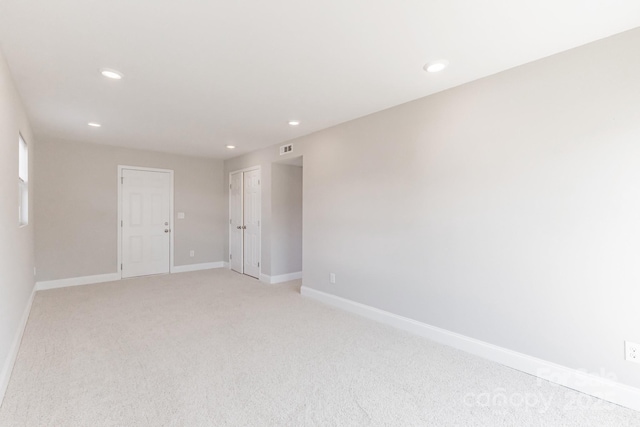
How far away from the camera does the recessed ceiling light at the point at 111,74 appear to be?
253cm

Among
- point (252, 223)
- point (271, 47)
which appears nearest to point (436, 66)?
point (271, 47)

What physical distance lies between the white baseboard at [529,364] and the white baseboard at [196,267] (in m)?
4.13

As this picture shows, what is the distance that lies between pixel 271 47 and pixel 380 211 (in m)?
2.03

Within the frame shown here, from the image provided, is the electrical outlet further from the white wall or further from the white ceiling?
the white wall

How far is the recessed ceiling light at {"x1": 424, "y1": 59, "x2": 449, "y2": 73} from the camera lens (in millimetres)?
2397

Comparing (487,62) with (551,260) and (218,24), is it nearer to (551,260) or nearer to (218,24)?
(551,260)

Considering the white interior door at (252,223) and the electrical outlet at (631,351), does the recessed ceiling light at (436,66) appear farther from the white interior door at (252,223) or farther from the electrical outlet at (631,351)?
the white interior door at (252,223)

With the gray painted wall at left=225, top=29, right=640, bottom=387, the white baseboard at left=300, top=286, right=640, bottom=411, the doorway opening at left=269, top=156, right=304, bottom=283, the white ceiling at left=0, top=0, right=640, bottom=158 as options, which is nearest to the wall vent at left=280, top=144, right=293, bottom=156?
the doorway opening at left=269, top=156, right=304, bottom=283

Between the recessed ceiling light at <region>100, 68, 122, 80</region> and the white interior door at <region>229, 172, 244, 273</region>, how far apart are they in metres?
3.56

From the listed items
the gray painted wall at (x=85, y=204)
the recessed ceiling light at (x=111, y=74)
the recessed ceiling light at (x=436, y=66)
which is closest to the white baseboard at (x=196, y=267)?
the gray painted wall at (x=85, y=204)

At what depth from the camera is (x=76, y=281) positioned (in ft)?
17.0

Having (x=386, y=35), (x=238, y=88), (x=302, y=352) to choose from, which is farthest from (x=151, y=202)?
(x=386, y=35)

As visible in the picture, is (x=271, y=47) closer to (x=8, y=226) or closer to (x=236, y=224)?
(x=8, y=226)

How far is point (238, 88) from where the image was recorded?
2.91m
